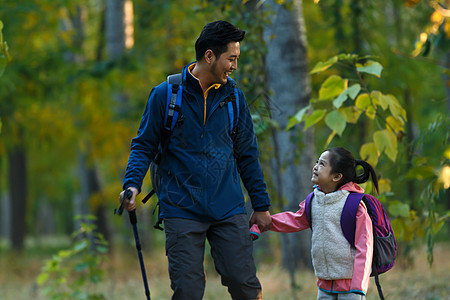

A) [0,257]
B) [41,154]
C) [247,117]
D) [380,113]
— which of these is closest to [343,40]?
[380,113]

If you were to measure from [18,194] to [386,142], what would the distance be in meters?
17.2

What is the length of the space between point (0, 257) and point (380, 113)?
43.0 feet

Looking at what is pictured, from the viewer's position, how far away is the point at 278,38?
7.07 m

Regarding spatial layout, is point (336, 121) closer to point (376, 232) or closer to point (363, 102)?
point (363, 102)

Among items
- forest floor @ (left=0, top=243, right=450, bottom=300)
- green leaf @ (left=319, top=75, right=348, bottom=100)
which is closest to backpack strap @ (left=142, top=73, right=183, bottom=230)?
green leaf @ (left=319, top=75, right=348, bottom=100)

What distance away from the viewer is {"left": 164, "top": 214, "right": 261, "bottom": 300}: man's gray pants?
3.50 m

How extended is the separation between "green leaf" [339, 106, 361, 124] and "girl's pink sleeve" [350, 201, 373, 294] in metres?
1.26

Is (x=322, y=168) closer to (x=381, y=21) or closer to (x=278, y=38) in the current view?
(x=278, y=38)

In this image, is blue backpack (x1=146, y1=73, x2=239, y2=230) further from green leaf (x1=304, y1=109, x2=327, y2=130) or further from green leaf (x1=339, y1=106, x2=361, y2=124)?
green leaf (x1=339, y1=106, x2=361, y2=124)

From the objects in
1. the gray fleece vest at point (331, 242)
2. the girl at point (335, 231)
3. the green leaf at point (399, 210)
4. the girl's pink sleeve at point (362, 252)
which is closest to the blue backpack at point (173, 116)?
the girl at point (335, 231)

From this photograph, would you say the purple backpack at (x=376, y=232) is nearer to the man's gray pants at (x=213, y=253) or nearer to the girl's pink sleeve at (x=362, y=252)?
the girl's pink sleeve at (x=362, y=252)

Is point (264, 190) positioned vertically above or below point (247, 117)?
below

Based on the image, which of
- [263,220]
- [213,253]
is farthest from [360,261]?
[213,253]

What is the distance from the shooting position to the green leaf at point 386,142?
4.50m
